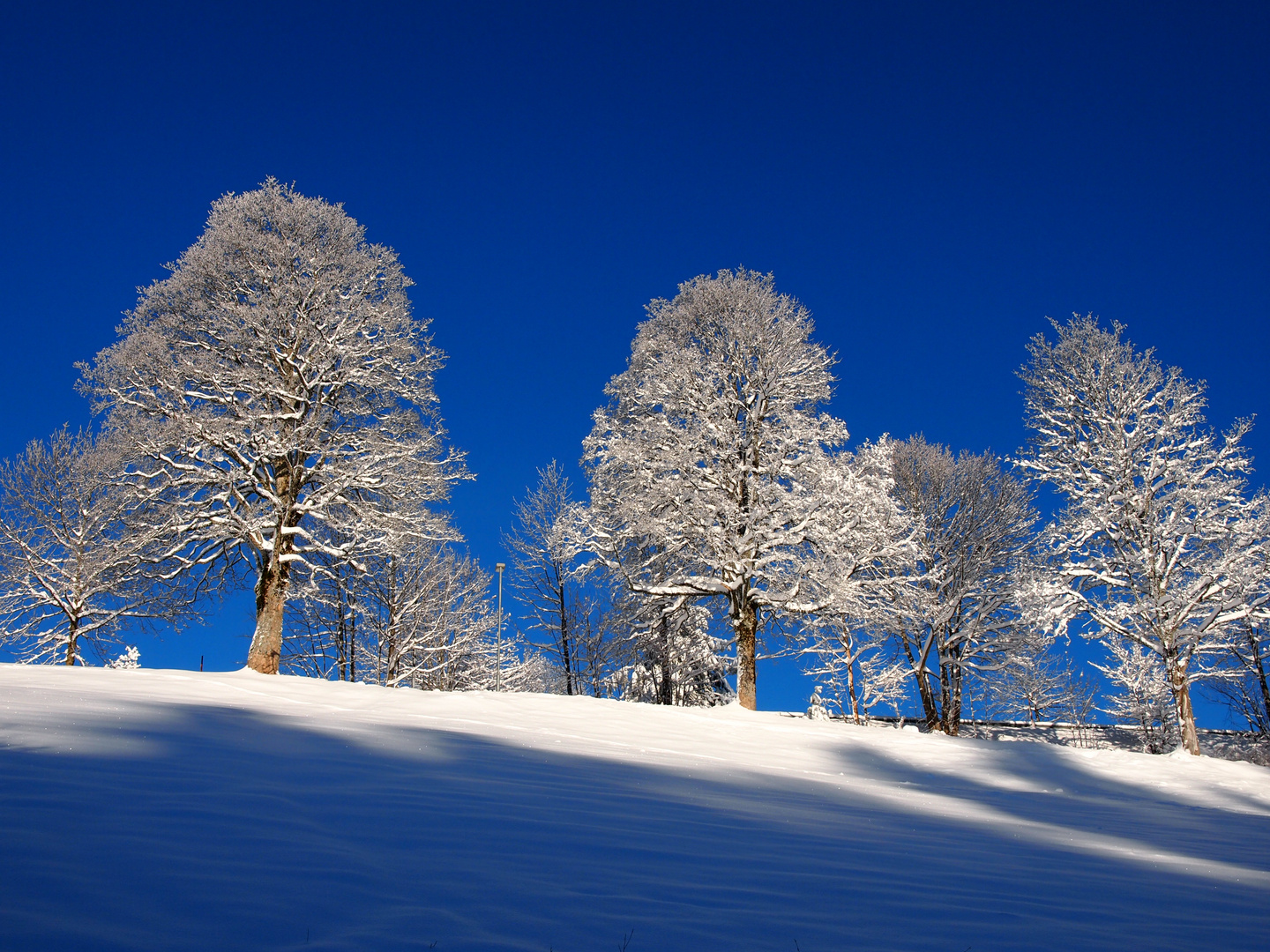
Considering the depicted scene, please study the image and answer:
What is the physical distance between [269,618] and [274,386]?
4288 millimetres

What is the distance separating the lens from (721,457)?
53.4 ft

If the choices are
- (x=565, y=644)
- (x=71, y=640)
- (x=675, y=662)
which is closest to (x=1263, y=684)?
(x=675, y=662)

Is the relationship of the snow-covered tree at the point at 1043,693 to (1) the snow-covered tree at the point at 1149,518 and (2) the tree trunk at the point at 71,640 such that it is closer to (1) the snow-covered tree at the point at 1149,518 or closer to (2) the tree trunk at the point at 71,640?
(1) the snow-covered tree at the point at 1149,518

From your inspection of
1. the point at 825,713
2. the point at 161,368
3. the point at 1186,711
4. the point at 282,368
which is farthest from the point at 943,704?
the point at 161,368

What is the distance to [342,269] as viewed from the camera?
50.7 feet

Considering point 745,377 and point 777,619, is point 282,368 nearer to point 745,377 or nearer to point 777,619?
point 745,377

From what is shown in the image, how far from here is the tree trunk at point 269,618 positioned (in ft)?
45.0

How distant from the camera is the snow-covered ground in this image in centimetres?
225

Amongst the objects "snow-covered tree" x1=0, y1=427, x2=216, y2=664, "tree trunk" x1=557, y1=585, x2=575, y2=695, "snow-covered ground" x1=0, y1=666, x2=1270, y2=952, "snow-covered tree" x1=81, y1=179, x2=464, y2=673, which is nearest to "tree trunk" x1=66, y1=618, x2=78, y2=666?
"snow-covered tree" x1=0, y1=427, x2=216, y2=664

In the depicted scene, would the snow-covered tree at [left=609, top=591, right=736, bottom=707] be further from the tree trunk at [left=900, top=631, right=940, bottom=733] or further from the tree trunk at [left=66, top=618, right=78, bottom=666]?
the tree trunk at [left=66, top=618, right=78, bottom=666]

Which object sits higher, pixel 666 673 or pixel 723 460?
pixel 723 460

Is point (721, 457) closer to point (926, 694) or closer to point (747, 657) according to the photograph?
point (747, 657)

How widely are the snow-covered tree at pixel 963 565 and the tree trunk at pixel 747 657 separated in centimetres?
624

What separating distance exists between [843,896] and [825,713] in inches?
878
